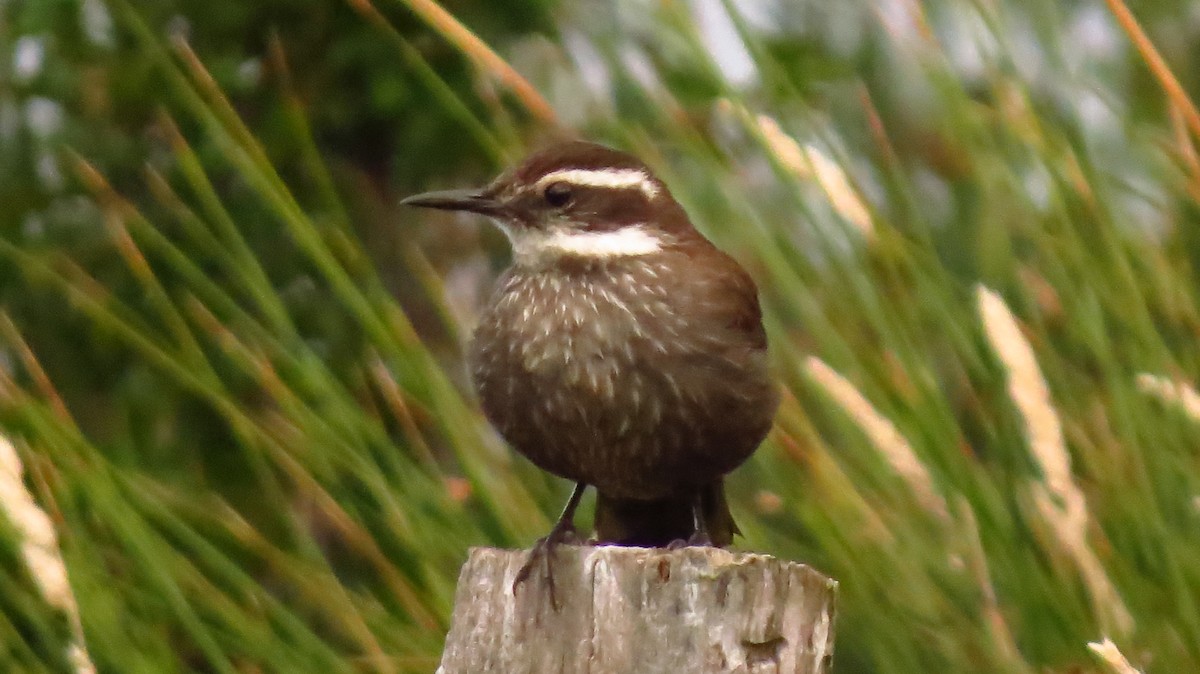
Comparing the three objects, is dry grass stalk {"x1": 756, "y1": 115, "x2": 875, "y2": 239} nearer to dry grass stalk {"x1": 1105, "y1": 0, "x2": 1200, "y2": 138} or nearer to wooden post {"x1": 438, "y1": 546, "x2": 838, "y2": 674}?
dry grass stalk {"x1": 1105, "y1": 0, "x2": 1200, "y2": 138}

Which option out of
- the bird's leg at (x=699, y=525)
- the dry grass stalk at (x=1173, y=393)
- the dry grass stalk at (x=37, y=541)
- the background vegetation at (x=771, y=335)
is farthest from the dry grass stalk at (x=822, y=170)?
the dry grass stalk at (x=37, y=541)

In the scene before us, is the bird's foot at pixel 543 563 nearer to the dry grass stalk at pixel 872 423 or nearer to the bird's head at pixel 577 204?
the dry grass stalk at pixel 872 423

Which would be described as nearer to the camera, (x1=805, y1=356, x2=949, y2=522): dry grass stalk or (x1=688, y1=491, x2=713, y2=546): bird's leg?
(x1=805, y1=356, x2=949, y2=522): dry grass stalk

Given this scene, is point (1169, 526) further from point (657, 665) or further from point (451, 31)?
point (451, 31)

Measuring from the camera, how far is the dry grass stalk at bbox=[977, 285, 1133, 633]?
3.12m

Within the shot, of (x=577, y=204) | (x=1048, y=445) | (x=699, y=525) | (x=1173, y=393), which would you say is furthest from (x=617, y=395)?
(x=1173, y=393)

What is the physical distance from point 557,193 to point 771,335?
1.65ft

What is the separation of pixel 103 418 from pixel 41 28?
111cm

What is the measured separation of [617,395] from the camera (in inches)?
137

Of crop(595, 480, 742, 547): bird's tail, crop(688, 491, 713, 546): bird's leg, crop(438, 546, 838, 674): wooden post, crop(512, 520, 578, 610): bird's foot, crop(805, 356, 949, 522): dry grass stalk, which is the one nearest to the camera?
crop(438, 546, 838, 674): wooden post

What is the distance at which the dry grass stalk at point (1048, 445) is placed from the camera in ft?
10.2

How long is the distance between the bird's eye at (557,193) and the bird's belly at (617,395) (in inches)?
11.8

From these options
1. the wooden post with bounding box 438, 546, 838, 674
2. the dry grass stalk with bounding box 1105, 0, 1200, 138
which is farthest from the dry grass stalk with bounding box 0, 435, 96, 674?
the dry grass stalk with bounding box 1105, 0, 1200, 138

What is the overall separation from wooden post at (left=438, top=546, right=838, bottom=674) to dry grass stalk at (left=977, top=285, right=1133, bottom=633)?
0.52 metres
